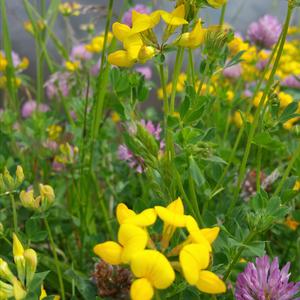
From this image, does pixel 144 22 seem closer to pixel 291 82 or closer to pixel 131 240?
pixel 131 240

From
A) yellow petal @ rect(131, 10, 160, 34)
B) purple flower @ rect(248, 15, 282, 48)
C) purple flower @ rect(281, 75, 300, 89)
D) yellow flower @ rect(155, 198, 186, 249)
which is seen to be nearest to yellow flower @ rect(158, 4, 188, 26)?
yellow petal @ rect(131, 10, 160, 34)

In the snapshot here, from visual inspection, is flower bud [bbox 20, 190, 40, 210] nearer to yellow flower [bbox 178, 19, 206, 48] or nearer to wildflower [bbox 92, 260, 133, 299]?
wildflower [bbox 92, 260, 133, 299]

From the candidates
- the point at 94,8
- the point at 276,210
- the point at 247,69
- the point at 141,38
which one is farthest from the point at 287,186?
the point at 247,69

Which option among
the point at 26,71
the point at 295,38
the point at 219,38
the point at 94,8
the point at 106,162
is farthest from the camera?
the point at 295,38

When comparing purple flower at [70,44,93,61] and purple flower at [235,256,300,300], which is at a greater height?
purple flower at [235,256,300,300]

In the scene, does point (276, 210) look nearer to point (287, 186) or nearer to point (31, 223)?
point (287, 186)

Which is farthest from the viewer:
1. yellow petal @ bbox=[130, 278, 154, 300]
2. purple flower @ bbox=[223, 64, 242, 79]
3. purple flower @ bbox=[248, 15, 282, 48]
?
purple flower @ bbox=[223, 64, 242, 79]

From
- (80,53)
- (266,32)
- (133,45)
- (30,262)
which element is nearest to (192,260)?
(30,262)

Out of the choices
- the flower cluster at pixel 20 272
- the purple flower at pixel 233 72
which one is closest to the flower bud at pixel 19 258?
the flower cluster at pixel 20 272
